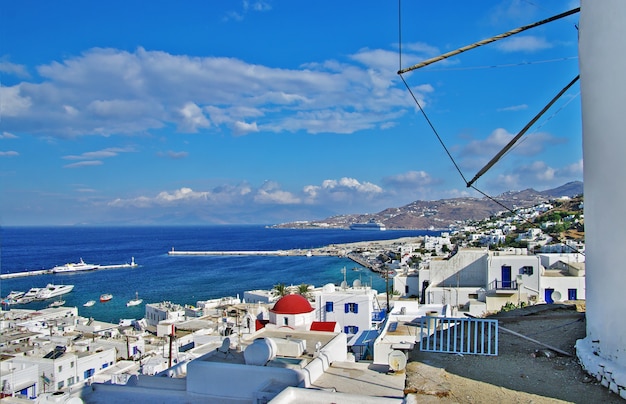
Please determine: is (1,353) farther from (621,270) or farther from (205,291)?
(205,291)

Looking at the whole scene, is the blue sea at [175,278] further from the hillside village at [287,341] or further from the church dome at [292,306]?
the church dome at [292,306]

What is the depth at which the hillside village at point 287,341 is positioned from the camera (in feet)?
27.0

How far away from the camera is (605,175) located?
165 inches

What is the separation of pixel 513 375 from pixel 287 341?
5468 millimetres

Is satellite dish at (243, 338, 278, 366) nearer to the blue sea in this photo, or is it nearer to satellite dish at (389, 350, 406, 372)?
satellite dish at (389, 350, 406, 372)

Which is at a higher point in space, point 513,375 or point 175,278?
point 513,375

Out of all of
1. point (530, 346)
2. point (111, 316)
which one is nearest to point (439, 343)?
point (530, 346)

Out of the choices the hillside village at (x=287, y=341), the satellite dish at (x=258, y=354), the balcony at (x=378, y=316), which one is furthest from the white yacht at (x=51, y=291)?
the satellite dish at (x=258, y=354)

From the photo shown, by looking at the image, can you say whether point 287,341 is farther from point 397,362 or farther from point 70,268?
point 70,268

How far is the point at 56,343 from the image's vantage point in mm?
27844

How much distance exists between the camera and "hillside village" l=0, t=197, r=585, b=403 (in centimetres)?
823

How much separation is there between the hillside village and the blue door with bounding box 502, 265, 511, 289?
57 mm

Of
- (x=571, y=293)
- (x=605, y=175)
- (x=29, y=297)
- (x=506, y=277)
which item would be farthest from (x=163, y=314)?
(x=605, y=175)

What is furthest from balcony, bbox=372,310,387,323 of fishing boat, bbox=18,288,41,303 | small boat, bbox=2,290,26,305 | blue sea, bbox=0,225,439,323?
fishing boat, bbox=18,288,41,303
